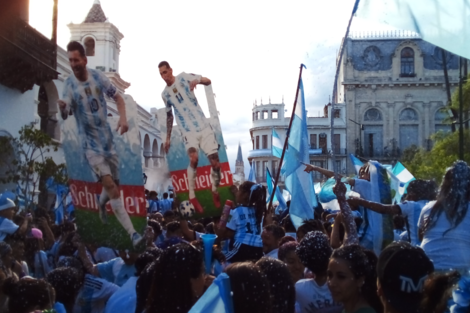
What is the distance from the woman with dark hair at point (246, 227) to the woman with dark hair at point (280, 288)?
100 inches

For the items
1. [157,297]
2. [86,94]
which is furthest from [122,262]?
[157,297]

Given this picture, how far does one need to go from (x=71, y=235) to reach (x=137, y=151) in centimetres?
120

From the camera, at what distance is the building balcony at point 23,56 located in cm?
1486

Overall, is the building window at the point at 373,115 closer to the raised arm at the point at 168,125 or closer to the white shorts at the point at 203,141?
→ the white shorts at the point at 203,141

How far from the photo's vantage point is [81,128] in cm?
582

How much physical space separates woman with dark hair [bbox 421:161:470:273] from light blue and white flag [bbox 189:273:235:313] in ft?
7.17

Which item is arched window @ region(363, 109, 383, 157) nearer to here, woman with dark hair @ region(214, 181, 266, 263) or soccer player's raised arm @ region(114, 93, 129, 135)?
woman with dark hair @ region(214, 181, 266, 263)

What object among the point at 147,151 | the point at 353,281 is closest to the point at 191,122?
the point at 353,281

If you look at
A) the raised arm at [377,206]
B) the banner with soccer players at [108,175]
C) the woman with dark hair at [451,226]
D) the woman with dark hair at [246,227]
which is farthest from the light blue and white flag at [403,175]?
the woman with dark hair at [451,226]

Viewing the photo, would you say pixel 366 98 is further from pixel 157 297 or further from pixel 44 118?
pixel 157 297

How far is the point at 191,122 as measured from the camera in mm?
7973

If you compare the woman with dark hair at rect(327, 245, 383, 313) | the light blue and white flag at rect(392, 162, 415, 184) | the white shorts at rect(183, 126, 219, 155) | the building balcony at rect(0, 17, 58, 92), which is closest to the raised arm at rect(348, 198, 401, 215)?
the woman with dark hair at rect(327, 245, 383, 313)

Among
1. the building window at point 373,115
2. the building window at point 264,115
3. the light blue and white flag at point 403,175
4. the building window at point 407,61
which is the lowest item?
the light blue and white flag at point 403,175

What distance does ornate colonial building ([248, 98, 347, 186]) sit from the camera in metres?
59.0
